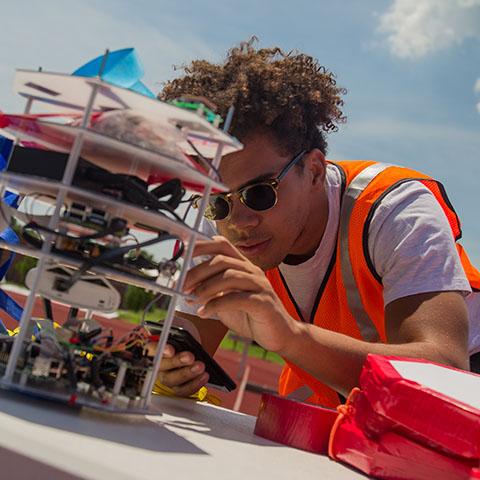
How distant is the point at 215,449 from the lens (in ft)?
3.25

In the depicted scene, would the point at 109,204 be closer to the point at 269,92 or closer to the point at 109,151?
the point at 109,151

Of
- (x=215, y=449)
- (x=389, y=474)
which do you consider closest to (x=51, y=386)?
(x=215, y=449)

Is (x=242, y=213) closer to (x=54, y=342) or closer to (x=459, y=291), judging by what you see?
(x=459, y=291)

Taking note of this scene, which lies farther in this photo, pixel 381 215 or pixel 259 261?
pixel 259 261

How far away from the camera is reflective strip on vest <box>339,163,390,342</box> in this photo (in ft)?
7.44

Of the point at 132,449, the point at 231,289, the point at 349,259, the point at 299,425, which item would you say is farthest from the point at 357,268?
the point at 132,449

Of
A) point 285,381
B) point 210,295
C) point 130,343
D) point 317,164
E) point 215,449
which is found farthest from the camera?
point 285,381

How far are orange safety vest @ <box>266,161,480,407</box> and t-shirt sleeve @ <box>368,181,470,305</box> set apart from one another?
0.05 meters

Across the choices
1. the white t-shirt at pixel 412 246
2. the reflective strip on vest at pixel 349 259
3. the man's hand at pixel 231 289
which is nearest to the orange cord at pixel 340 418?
the man's hand at pixel 231 289

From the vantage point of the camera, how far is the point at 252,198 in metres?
2.29

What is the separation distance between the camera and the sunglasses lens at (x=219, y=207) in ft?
7.52

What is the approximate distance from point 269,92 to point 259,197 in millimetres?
350

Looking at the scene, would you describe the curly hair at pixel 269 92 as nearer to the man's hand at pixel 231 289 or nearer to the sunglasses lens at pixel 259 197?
the sunglasses lens at pixel 259 197

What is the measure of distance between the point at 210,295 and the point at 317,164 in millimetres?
1343
